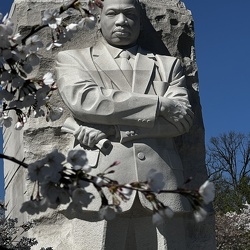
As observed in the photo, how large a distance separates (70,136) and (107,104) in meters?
0.76

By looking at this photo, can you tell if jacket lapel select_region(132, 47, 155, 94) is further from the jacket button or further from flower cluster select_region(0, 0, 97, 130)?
flower cluster select_region(0, 0, 97, 130)

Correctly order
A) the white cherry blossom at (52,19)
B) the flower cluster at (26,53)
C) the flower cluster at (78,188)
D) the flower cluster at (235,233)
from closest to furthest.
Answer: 1. the flower cluster at (78,188)
2. the flower cluster at (26,53)
3. the white cherry blossom at (52,19)
4. the flower cluster at (235,233)

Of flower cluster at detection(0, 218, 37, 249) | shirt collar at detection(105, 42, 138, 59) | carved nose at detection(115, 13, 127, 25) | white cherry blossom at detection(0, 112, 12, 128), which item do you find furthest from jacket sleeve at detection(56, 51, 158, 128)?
white cherry blossom at detection(0, 112, 12, 128)

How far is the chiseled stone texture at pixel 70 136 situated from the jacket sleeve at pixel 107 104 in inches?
23.5

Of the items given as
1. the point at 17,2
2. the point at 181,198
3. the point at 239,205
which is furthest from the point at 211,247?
the point at 239,205

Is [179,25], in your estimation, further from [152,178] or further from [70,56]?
[152,178]

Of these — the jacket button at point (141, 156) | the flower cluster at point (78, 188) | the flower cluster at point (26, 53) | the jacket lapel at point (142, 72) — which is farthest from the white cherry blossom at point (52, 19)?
the jacket lapel at point (142, 72)

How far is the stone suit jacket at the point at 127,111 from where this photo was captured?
166 inches

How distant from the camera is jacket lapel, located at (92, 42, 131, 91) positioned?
14.7 ft

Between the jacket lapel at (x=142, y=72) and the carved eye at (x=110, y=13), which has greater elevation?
the carved eye at (x=110, y=13)

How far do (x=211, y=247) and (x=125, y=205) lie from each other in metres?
1.18

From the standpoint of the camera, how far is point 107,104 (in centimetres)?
423

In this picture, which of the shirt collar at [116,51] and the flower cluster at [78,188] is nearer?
the flower cluster at [78,188]

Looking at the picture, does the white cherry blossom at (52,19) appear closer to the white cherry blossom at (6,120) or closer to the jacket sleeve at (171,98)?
the white cherry blossom at (6,120)
